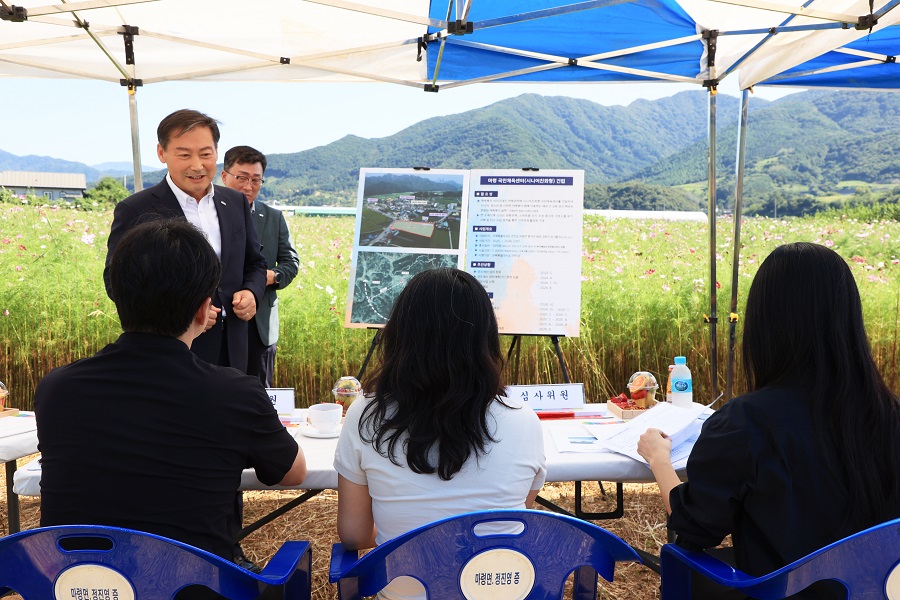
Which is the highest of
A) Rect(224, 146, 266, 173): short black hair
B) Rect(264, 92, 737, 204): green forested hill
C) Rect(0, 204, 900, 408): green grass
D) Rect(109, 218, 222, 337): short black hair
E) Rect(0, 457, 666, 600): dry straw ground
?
Rect(264, 92, 737, 204): green forested hill

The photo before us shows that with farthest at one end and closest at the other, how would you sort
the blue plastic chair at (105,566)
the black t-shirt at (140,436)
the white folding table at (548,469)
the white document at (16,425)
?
the white document at (16,425) < the white folding table at (548,469) < the black t-shirt at (140,436) < the blue plastic chair at (105,566)

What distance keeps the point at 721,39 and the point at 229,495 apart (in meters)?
3.30

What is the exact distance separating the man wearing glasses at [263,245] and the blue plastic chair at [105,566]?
7.09 feet

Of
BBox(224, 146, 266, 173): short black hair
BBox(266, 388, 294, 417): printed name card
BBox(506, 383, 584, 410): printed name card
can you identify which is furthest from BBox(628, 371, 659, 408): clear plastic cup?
BBox(224, 146, 266, 173): short black hair

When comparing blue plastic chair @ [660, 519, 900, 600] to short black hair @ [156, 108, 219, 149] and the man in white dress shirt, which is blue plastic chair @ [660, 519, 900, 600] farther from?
short black hair @ [156, 108, 219, 149]

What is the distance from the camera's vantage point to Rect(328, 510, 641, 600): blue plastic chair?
0.99 meters

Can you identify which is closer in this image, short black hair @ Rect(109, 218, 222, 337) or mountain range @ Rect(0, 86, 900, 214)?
short black hair @ Rect(109, 218, 222, 337)

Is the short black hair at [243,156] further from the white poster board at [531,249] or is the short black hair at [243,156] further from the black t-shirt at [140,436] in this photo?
the black t-shirt at [140,436]

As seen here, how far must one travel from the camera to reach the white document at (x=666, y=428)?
1.73m

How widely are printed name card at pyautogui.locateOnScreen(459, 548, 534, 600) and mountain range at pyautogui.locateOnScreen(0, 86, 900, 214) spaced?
6.25 m

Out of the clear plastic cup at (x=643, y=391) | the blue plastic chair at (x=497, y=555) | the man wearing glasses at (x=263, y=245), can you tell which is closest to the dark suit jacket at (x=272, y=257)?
the man wearing glasses at (x=263, y=245)

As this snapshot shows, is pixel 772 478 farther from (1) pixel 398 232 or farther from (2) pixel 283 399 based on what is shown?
(1) pixel 398 232

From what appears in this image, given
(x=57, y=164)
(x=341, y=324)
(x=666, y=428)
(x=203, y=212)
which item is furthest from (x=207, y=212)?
(x=57, y=164)

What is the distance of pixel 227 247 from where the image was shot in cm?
253
